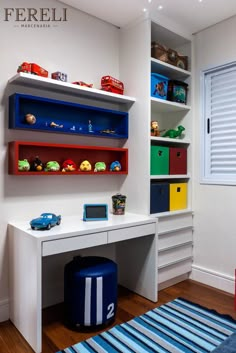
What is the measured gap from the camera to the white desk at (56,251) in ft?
5.59

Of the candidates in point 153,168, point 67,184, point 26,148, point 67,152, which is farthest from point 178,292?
point 26,148

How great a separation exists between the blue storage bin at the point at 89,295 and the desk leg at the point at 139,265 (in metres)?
0.50

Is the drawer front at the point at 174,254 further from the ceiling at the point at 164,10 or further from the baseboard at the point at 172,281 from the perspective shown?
the ceiling at the point at 164,10

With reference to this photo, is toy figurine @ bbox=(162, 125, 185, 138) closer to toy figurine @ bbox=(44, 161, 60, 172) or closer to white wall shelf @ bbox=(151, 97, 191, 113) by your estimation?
white wall shelf @ bbox=(151, 97, 191, 113)

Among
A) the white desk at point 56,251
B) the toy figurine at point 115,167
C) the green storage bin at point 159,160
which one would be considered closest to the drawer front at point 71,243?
the white desk at point 56,251

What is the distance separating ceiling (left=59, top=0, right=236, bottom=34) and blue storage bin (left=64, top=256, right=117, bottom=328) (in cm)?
214

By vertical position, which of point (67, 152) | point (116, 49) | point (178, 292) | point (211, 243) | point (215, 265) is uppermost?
point (116, 49)

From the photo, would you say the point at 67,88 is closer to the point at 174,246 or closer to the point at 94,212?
the point at 94,212

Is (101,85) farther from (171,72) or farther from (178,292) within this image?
(178,292)

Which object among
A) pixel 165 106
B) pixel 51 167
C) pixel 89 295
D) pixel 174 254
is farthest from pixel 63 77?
pixel 174 254

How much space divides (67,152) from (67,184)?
0.28m

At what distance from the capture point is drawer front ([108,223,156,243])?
6.80ft

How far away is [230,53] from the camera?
256 centimetres

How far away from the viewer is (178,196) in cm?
277
